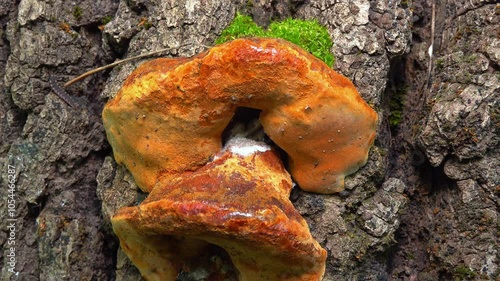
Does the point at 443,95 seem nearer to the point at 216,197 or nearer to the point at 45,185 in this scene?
the point at 216,197

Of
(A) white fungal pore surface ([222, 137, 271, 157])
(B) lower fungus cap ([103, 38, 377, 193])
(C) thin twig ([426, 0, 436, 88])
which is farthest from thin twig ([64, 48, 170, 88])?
(C) thin twig ([426, 0, 436, 88])

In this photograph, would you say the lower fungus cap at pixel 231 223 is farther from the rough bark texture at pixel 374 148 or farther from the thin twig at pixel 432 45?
the thin twig at pixel 432 45

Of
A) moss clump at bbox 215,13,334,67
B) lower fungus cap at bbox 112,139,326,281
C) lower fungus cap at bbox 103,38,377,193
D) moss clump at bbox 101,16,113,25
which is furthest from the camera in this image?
moss clump at bbox 101,16,113,25

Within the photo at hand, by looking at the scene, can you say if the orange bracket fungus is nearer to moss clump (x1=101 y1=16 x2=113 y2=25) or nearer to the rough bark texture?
the rough bark texture

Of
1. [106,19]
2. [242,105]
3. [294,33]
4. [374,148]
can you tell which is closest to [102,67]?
[106,19]

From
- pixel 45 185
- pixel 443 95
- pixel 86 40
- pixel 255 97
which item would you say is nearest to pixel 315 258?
pixel 255 97

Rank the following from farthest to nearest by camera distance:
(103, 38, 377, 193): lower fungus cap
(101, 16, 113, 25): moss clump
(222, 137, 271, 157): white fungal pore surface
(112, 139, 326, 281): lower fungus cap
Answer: (101, 16, 113, 25): moss clump, (222, 137, 271, 157): white fungal pore surface, (103, 38, 377, 193): lower fungus cap, (112, 139, 326, 281): lower fungus cap
